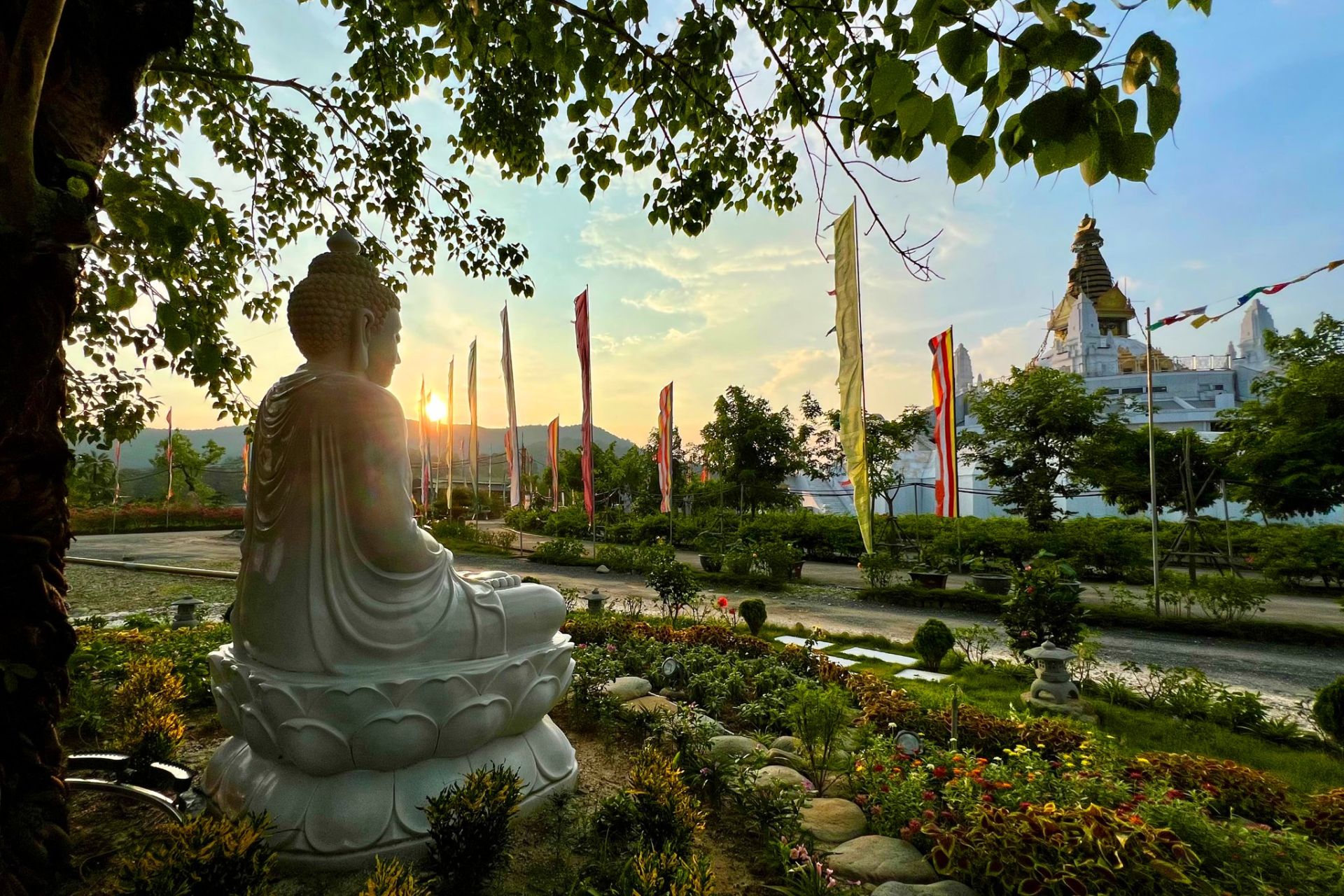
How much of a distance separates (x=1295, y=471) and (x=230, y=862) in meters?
19.8

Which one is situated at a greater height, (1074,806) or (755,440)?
(755,440)

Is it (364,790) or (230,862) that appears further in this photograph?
(364,790)

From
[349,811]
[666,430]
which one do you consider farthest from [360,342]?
[666,430]

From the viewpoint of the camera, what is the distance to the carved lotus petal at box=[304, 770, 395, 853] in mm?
2426

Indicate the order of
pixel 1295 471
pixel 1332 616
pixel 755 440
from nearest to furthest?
pixel 1332 616 < pixel 1295 471 < pixel 755 440

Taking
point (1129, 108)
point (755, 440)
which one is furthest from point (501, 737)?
point (755, 440)

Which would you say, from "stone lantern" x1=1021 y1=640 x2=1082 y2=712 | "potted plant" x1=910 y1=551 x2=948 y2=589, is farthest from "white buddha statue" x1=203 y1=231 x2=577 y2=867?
"potted plant" x1=910 y1=551 x2=948 y2=589

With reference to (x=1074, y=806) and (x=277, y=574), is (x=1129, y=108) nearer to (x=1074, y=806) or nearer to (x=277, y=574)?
(x=1074, y=806)

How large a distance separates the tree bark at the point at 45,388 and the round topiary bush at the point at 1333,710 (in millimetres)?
8320

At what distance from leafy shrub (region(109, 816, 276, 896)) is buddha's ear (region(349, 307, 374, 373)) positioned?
195cm

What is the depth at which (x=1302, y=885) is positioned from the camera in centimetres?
231

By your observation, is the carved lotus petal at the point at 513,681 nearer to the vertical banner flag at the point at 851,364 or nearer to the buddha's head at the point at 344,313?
the buddha's head at the point at 344,313

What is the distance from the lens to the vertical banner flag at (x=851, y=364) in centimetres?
434

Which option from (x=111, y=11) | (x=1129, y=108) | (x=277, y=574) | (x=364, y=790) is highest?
(x=111, y=11)
